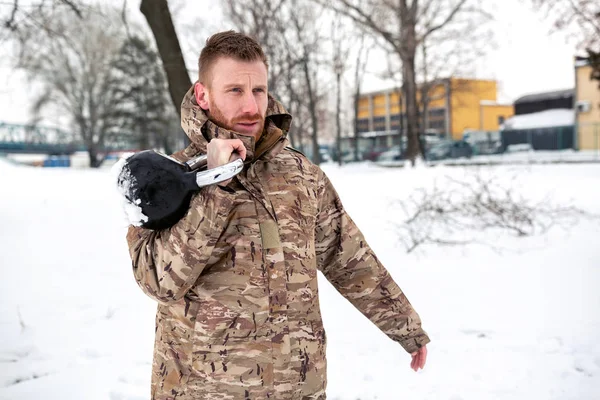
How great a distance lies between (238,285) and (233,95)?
579mm

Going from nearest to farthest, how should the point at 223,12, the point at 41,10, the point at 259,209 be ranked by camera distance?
the point at 259,209, the point at 41,10, the point at 223,12

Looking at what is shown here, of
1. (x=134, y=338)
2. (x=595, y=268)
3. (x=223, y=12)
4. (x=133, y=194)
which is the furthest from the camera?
(x=223, y=12)

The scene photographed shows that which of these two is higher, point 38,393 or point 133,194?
point 133,194

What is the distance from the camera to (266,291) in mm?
1623

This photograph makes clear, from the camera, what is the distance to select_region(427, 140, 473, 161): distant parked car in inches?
1386

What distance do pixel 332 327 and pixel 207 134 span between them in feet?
11.8

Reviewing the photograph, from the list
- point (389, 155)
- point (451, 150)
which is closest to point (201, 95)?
point (451, 150)

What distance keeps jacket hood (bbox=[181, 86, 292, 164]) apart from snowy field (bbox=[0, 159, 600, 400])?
32 cm

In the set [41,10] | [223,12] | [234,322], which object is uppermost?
[223,12]

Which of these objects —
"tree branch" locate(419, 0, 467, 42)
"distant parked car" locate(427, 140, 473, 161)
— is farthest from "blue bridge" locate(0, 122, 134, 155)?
"tree branch" locate(419, 0, 467, 42)

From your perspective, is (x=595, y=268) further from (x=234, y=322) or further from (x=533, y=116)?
(x=533, y=116)

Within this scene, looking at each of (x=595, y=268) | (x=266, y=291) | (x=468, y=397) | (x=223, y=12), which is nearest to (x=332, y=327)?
(x=468, y=397)

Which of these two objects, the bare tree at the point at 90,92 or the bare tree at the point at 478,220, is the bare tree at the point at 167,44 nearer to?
the bare tree at the point at 478,220

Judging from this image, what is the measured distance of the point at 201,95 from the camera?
1.72 meters
